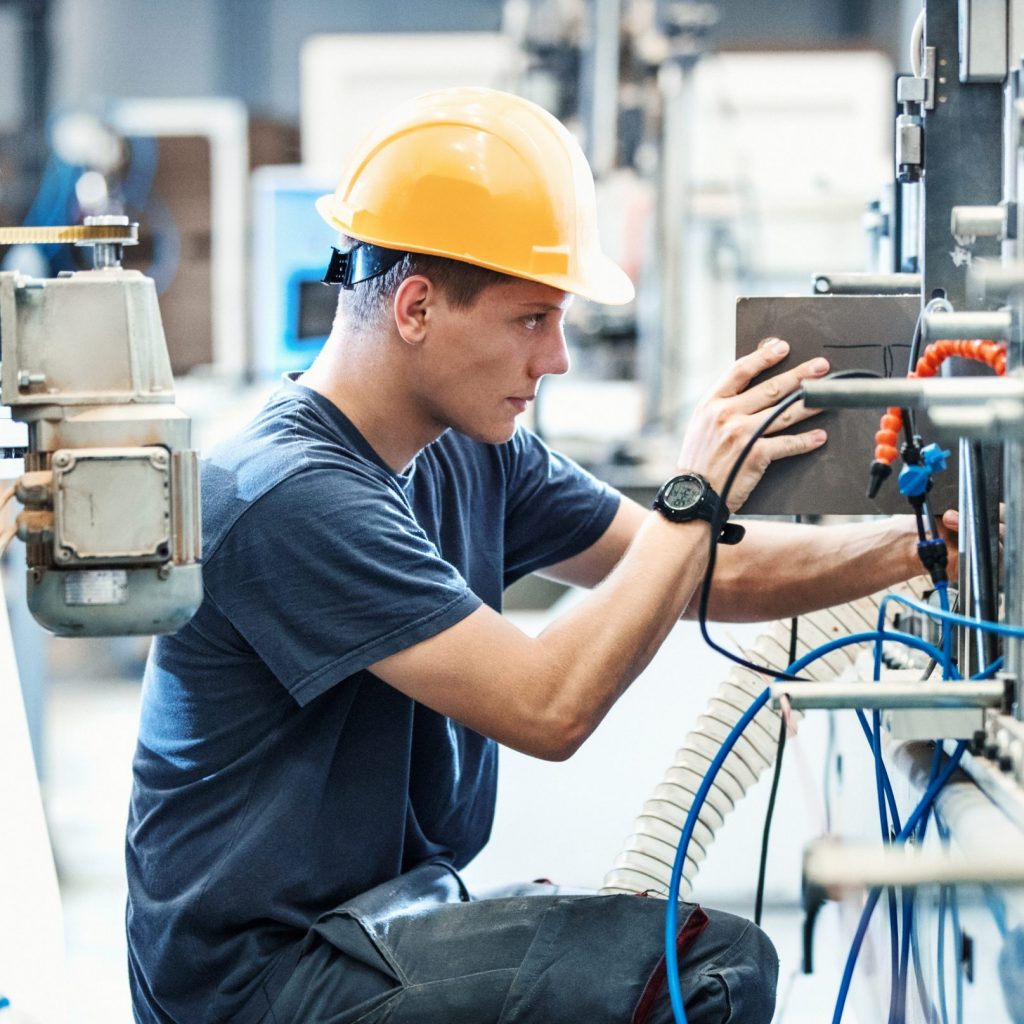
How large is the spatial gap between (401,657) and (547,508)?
0.50 metres

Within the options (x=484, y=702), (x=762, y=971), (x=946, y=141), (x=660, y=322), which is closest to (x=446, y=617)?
A: (x=484, y=702)

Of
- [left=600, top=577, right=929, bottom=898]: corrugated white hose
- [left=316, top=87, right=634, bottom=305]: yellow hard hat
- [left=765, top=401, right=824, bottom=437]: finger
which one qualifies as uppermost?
[left=316, top=87, right=634, bottom=305]: yellow hard hat

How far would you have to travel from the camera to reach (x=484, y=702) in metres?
1.37

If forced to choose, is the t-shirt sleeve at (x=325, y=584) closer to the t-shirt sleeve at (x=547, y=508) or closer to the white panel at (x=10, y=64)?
the t-shirt sleeve at (x=547, y=508)

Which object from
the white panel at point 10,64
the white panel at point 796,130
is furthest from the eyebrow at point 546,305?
the white panel at point 10,64

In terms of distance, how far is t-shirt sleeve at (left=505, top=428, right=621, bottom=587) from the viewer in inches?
71.4

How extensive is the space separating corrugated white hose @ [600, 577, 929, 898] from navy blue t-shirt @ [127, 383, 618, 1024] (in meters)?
0.31

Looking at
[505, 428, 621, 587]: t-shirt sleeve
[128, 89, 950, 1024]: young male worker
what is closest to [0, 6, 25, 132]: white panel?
[505, 428, 621, 587]: t-shirt sleeve

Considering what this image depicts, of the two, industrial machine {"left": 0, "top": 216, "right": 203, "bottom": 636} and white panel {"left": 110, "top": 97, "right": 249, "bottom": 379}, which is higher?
white panel {"left": 110, "top": 97, "right": 249, "bottom": 379}

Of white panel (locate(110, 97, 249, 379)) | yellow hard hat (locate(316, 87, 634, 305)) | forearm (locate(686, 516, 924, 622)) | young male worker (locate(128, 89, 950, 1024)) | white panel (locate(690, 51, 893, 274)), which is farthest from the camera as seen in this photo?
white panel (locate(690, 51, 893, 274))

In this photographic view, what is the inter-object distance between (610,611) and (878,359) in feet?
1.19

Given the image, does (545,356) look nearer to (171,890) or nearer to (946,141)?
(946,141)

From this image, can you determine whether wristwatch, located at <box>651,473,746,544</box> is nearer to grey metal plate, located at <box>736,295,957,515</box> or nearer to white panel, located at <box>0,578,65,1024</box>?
grey metal plate, located at <box>736,295,957,515</box>

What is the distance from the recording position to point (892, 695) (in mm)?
1101
